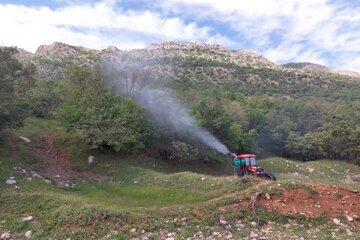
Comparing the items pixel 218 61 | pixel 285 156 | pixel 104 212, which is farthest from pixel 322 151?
pixel 218 61

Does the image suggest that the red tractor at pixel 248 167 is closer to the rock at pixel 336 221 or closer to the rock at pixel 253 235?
the rock at pixel 336 221

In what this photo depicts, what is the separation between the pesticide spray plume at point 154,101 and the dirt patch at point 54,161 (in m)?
7.64

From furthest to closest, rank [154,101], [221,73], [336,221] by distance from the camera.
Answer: [221,73], [154,101], [336,221]

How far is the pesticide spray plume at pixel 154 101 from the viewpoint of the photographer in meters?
34.7

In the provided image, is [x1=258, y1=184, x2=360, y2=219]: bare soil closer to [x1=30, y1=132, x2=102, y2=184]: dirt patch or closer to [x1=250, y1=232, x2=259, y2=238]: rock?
[x1=250, y1=232, x2=259, y2=238]: rock

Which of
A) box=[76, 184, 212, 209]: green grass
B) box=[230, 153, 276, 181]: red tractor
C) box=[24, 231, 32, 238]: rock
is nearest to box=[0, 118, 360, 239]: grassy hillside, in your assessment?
box=[76, 184, 212, 209]: green grass

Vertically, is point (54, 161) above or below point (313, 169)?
above

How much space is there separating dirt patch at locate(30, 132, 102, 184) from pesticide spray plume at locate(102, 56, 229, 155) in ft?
25.0

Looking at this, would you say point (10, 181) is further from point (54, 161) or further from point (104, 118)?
point (104, 118)

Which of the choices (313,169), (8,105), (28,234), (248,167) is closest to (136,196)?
(28,234)

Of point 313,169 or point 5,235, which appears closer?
point 5,235

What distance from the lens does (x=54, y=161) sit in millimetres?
28328

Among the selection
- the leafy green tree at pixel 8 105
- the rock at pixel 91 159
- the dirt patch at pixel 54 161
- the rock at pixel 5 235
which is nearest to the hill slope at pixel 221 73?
the dirt patch at pixel 54 161

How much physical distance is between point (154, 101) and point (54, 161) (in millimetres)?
11405
